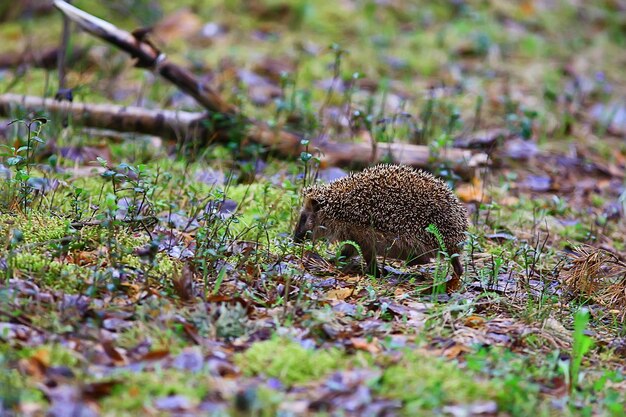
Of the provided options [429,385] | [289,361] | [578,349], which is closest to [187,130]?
→ [289,361]

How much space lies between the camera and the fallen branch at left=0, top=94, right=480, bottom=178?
328 inches

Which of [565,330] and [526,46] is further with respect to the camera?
[526,46]

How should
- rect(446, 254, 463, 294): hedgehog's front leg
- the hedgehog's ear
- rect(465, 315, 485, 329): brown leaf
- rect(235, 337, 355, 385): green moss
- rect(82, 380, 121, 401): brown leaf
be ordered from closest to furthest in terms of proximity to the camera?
rect(82, 380, 121, 401): brown leaf → rect(235, 337, 355, 385): green moss → rect(465, 315, 485, 329): brown leaf → rect(446, 254, 463, 294): hedgehog's front leg → the hedgehog's ear

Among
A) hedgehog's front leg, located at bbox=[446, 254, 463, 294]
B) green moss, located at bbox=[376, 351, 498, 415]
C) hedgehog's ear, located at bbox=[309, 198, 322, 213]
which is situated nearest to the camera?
green moss, located at bbox=[376, 351, 498, 415]

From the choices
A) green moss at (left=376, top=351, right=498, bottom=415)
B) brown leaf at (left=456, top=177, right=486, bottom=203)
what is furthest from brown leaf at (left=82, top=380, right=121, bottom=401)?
brown leaf at (left=456, top=177, right=486, bottom=203)

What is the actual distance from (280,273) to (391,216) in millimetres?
1027

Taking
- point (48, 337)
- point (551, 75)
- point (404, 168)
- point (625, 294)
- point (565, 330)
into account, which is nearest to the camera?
point (48, 337)

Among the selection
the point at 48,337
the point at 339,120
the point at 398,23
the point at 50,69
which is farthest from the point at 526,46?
the point at 48,337

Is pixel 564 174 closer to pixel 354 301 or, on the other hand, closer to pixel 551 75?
pixel 551 75

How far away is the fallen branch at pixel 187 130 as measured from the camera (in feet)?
27.3

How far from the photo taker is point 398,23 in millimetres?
13758

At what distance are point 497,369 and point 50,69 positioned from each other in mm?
8485

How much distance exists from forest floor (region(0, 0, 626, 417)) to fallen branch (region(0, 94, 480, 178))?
0.47ft

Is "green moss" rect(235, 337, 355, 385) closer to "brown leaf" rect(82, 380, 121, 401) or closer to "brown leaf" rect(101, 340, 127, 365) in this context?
"brown leaf" rect(101, 340, 127, 365)
